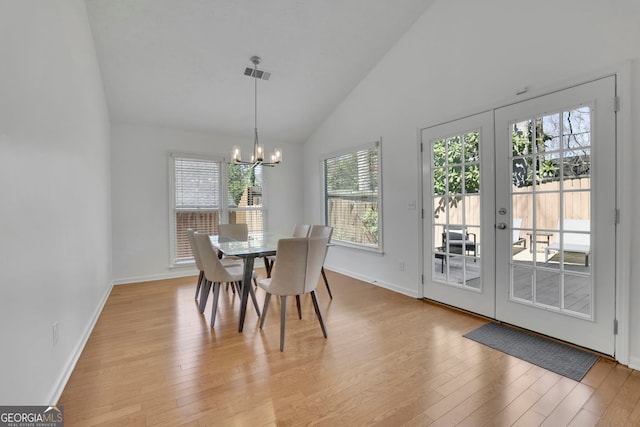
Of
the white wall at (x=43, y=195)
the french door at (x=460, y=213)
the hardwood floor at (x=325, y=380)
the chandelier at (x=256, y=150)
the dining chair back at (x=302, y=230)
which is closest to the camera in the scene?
the white wall at (x=43, y=195)

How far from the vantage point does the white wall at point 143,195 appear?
4.40 meters

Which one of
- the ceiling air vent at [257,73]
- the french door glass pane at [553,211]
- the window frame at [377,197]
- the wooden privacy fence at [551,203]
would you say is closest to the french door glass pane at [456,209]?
the wooden privacy fence at [551,203]

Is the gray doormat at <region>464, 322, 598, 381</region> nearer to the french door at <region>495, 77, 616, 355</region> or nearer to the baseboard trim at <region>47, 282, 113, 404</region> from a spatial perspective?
the french door at <region>495, 77, 616, 355</region>

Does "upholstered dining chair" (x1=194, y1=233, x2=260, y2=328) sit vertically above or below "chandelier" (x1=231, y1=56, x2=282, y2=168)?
below

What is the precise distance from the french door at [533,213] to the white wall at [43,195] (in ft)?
11.0

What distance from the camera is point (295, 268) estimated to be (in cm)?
242

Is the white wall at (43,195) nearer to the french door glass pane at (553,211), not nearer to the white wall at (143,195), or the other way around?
the white wall at (143,195)

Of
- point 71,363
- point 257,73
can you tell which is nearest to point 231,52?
point 257,73

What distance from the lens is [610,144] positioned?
6.98 ft

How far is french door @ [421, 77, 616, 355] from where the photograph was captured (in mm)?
2203

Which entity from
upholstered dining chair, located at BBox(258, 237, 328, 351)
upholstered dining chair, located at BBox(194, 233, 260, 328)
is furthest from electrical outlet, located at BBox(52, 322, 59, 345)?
upholstered dining chair, located at BBox(258, 237, 328, 351)

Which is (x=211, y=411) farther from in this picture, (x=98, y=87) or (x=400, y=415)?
(x=98, y=87)

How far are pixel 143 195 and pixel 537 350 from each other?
517 cm

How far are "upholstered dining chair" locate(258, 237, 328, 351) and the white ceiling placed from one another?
2.47m
